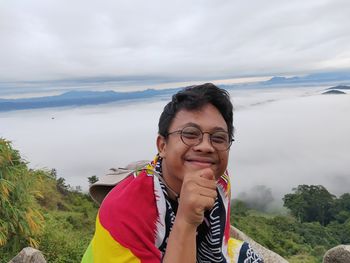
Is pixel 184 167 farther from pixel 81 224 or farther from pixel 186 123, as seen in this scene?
pixel 81 224

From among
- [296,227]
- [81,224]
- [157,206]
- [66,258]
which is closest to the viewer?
[157,206]

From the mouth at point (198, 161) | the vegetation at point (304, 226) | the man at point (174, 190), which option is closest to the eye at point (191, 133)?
the man at point (174, 190)

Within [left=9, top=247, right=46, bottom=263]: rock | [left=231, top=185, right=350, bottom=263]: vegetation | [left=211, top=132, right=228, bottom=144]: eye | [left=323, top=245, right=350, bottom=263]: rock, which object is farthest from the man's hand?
[left=231, top=185, right=350, bottom=263]: vegetation

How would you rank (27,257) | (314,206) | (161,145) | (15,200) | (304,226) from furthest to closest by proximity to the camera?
(314,206) < (304,226) < (15,200) < (27,257) < (161,145)

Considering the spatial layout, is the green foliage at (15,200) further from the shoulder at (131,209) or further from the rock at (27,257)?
the shoulder at (131,209)

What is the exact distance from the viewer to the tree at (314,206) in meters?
41.9

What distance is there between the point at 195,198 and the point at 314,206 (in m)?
44.9

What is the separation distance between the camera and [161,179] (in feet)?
6.03

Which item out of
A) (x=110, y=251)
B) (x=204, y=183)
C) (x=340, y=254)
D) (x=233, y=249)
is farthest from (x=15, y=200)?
(x=340, y=254)

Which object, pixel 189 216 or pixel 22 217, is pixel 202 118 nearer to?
pixel 189 216

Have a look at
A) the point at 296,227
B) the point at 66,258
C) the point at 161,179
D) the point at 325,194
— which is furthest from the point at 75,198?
the point at 325,194

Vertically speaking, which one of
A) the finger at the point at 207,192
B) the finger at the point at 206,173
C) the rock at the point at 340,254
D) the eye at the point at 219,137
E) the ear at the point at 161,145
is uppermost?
the eye at the point at 219,137

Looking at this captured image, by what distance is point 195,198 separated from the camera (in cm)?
148

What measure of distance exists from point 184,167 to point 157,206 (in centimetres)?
27
